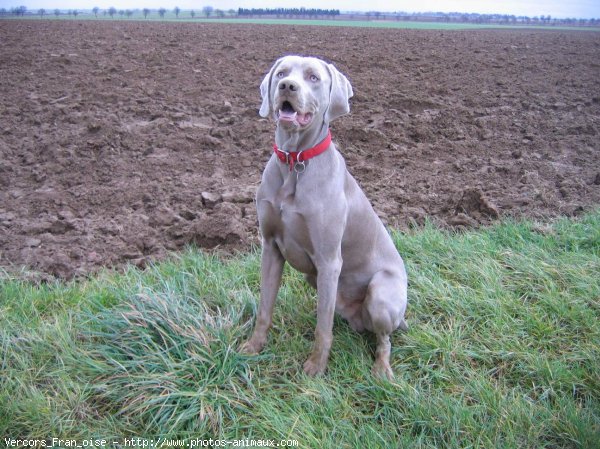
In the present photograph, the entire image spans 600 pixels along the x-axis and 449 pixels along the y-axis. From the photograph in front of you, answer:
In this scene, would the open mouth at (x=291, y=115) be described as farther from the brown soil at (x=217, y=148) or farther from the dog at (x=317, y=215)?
the brown soil at (x=217, y=148)

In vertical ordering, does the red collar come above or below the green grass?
above

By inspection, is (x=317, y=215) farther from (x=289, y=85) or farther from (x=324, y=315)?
(x=289, y=85)

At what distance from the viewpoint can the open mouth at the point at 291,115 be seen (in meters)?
2.68

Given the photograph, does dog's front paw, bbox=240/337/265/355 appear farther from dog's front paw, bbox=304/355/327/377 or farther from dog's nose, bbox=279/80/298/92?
dog's nose, bbox=279/80/298/92

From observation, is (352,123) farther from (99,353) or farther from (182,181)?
(99,353)

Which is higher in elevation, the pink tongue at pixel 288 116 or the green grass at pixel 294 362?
the pink tongue at pixel 288 116

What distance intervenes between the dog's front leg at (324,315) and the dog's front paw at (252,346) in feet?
0.99

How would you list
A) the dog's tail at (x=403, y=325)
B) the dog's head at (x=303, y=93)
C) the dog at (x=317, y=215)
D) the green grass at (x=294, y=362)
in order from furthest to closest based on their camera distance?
the dog's tail at (x=403, y=325), the dog at (x=317, y=215), the dog's head at (x=303, y=93), the green grass at (x=294, y=362)

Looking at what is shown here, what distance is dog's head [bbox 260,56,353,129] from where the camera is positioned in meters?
2.67

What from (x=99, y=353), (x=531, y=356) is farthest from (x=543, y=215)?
(x=99, y=353)

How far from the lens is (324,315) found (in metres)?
2.96

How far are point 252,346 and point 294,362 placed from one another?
0.26m

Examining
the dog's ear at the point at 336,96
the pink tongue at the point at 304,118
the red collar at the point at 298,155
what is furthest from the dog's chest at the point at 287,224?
the dog's ear at the point at 336,96

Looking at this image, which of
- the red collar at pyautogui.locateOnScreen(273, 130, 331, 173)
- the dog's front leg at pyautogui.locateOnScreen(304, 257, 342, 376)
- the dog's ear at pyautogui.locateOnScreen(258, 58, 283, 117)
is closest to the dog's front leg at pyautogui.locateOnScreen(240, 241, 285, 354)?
the dog's front leg at pyautogui.locateOnScreen(304, 257, 342, 376)
